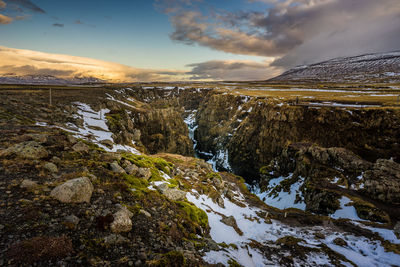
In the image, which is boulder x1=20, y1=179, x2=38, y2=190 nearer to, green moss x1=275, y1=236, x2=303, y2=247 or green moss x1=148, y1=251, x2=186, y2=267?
green moss x1=148, y1=251, x2=186, y2=267

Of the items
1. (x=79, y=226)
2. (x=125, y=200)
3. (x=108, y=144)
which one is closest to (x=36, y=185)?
(x=79, y=226)

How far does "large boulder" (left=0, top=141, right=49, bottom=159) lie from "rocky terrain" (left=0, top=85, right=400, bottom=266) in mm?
33

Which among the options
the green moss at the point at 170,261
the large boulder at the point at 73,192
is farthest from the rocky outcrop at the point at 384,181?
the large boulder at the point at 73,192

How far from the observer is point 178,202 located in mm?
10203

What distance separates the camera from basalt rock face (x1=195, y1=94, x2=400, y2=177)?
29422mm

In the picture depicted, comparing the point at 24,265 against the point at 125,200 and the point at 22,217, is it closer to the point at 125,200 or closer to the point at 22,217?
the point at 22,217

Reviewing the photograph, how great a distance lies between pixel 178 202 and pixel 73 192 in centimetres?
572

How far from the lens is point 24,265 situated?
3.38 m

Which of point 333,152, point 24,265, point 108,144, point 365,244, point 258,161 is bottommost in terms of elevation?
point 258,161

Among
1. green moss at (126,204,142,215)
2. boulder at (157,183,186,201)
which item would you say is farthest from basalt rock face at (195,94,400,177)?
green moss at (126,204,142,215)

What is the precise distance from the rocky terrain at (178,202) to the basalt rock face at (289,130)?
0.32 metres

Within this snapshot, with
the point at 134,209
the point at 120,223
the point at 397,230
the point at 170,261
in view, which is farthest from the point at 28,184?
the point at 397,230

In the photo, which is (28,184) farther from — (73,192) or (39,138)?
(39,138)

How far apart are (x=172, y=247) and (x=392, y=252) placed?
604 inches
